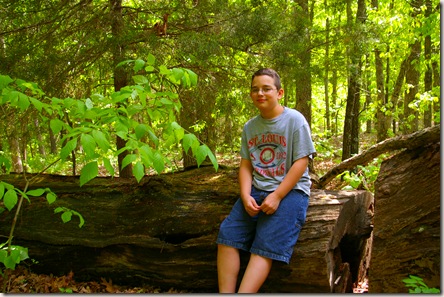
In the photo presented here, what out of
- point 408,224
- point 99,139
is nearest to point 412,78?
point 408,224

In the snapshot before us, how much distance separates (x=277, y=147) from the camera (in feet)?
10.2

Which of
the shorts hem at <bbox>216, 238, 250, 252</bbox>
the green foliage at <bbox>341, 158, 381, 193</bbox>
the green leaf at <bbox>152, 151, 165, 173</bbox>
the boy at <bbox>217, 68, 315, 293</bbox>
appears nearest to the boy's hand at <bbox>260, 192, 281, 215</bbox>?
the boy at <bbox>217, 68, 315, 293</bbox>

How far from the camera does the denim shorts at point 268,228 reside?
283 cm

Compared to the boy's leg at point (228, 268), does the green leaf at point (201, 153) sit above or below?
above

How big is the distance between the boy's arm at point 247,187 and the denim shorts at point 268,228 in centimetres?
8

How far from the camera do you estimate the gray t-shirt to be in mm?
3031

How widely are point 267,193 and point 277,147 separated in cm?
39

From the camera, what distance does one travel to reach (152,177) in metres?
3.91

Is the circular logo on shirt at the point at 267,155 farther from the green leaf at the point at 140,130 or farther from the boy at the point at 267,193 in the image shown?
the green leaf at the point at 140,130

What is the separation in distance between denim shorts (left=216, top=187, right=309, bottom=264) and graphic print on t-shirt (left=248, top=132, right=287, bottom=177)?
0.62 feet

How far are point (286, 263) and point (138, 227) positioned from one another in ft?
4.78

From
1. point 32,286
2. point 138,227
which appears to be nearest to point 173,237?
point 138,227

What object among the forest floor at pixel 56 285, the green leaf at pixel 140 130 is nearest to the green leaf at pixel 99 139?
the green leaf at pixel 140 130

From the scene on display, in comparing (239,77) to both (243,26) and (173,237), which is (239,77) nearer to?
(243,26)
